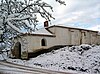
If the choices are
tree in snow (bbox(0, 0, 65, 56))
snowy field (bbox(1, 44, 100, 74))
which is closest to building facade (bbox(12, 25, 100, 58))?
snowy field (bbox(1, 44, 100, 74))

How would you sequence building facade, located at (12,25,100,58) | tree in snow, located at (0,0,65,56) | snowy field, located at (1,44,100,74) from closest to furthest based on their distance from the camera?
tree in snow, located at (0,0,65,56) < snowy field, located at (1,44,100,74) < building facade, located at (12,25,100,58)

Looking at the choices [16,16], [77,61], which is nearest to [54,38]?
[77,61]

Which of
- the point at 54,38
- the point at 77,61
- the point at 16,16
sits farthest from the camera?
the point at 54,38

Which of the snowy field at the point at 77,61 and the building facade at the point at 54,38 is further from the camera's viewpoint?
the building facade at the point at 54,38

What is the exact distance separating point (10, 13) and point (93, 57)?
16.7m

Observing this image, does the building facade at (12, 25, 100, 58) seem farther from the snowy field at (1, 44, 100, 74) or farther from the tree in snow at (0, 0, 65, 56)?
the tree in snow at (0, 0, 65, 56)

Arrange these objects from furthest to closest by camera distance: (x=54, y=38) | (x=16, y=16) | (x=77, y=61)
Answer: (x=54, y=38) < (x=77, y=61) < (x=16, y=16)

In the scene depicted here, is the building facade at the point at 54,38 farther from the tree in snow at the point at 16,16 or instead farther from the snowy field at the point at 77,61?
the tree in snow at the point at 16,16

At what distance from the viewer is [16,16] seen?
23.4 feet

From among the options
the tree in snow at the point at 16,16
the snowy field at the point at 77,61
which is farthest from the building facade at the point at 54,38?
the tree in snow at the point at 16,16

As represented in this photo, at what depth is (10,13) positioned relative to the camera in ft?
24.1

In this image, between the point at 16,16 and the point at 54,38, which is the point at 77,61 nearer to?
the point at 54,38

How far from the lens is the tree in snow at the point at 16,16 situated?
22.3 ft

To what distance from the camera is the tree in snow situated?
22.3ft
